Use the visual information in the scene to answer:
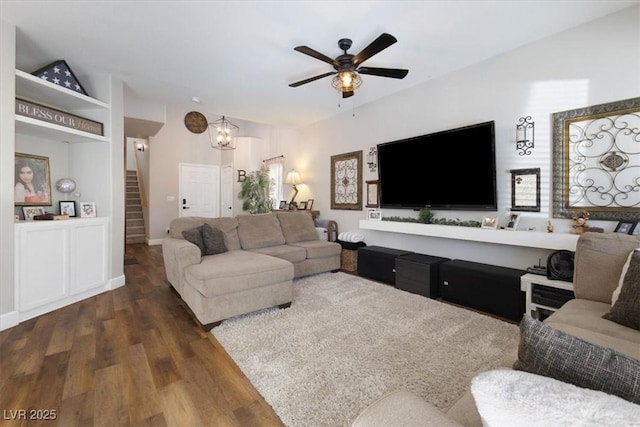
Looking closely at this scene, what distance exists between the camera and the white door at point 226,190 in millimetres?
7422

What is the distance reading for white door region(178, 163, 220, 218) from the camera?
7.05 meters

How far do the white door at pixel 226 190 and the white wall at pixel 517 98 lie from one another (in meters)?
4.10

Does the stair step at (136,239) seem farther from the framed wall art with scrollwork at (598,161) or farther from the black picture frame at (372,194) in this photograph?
the framed wall art with scrollwork at (598,161)

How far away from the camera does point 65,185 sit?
342 centimetres

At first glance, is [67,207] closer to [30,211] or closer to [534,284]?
[30,211]

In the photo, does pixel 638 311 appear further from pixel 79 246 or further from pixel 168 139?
pixel 168 139

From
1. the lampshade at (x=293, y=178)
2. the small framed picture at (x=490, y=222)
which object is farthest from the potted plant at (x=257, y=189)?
the small framed picture at (x=490, y=222)

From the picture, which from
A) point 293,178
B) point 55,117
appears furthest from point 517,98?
point 55,117

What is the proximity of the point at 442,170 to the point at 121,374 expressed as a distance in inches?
142

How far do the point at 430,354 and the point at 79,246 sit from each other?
367cm

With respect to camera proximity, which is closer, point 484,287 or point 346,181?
point 484,287

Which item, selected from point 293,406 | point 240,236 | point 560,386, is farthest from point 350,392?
point 240,236

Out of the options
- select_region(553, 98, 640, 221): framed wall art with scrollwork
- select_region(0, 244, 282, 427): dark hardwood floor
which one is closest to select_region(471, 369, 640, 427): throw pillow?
select_region(0, 244, 282, 427): dark hardwood floor

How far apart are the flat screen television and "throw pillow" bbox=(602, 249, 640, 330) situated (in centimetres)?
154
